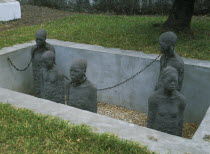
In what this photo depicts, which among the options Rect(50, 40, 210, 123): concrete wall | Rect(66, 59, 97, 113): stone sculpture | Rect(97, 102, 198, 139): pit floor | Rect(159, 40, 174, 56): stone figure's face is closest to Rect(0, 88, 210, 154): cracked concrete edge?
Result: Rect(66, 59, 97, 113): stone sculpture

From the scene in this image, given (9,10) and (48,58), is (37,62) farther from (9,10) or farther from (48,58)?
(9,10)

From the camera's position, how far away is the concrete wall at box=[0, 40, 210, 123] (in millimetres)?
5887

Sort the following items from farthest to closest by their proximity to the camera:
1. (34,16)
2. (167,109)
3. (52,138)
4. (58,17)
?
(34,16) → (58,17) → (167,109) → (52,138)

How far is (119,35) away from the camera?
876 centimetres

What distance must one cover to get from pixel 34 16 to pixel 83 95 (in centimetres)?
933

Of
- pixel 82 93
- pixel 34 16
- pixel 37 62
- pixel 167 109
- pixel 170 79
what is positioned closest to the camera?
pixel 170 79

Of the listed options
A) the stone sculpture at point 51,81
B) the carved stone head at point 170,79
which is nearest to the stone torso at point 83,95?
the stone sculpture at point 51,81

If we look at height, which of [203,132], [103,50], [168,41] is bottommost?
[203,132]

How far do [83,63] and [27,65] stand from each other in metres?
2.94

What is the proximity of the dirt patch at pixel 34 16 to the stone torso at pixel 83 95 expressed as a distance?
6891mm

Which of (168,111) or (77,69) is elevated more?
(77,69)

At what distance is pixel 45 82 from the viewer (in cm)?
593

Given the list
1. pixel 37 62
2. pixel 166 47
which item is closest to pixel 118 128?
pixel 166 47

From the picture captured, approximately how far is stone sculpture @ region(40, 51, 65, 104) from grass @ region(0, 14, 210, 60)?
1.86 m
